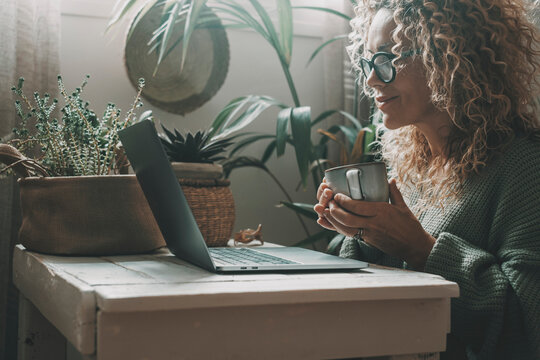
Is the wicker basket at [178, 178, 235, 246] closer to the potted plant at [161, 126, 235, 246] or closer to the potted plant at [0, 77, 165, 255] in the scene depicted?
the potted plant at [161, 126, 235, 246]

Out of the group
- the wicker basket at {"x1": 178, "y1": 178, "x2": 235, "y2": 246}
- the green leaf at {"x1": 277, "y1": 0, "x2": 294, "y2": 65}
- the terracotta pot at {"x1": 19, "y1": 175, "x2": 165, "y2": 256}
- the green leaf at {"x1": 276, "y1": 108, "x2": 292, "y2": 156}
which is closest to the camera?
the terracotta pot at {"x1": 19, "y1": 175, "x2": 165, "y2": 256}

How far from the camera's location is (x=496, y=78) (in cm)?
105

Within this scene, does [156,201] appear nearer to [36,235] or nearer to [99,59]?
[36,235]

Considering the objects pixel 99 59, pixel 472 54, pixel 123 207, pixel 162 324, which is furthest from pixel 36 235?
pixel 99 59

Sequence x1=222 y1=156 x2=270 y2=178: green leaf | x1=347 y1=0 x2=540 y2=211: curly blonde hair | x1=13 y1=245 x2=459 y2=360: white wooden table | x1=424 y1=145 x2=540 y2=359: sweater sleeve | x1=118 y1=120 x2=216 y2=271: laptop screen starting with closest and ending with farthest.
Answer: x1=13 y1=245 x2=459 y2=360: white wooden table < x1=118 y1=120 x2=216 y2=271: laptop screen < x1=424 y1=145 x2=540 y2=359: sweater sleeve < x1=347 y1=0 x2=540 y2=211: curly blonde hair < x1=222 y1=156 x2=270 y2=178: green leaf

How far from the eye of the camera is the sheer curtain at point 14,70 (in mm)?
1488

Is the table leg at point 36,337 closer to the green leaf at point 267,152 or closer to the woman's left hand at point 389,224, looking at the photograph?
the woman's left hand at point 389,224

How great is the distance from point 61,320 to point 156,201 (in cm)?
27

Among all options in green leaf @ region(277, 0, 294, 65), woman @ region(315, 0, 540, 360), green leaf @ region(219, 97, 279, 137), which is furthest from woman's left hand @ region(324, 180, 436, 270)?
green leaf @ region(277, 0, 294, 65)

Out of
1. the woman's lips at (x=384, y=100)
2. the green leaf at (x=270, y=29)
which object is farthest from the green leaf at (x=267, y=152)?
the woman's lips at (x=384, y=100)

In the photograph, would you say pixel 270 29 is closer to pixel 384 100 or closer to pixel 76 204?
pixel 384 100

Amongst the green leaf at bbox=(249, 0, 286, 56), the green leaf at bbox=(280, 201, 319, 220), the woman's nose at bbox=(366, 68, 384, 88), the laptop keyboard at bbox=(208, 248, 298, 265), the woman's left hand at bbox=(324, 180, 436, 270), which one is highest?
the green leaf at bbox=(249, 0, 286, 56)

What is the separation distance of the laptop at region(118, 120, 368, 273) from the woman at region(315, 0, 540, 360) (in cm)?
14

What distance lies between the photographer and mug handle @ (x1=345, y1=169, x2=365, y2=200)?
0.83 metres
